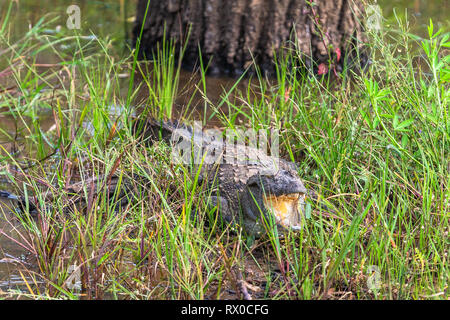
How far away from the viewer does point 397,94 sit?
3.06 meters

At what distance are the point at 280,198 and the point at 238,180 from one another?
32 cm

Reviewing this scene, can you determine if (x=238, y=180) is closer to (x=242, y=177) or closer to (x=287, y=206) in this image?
(x=242, y=177)

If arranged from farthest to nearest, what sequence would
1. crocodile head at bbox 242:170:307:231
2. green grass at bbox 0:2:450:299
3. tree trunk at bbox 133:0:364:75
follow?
tree trunk at bbox 133:0:364:75 < crocodile head at bbox 242:170:307:231 < green grass at bbox 0:2:450:299

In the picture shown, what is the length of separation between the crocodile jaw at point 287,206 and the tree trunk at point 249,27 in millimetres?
2206

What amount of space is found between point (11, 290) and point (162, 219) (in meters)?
Result: 0.62

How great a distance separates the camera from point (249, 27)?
15.8ft

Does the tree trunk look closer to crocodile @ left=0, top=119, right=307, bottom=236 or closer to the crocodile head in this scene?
crocodile @ left=0, top=119, right=307, bottom=236

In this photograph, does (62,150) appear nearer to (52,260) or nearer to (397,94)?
(52,260)

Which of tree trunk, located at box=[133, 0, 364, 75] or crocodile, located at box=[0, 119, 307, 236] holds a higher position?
tree trunk, located at box=[133, 0, 364, 75]

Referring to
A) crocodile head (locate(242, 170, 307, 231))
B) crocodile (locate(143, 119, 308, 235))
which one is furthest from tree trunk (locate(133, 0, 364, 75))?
crocodile head (locate(242, 170, 307, 231))

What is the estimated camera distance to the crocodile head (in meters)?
2.66

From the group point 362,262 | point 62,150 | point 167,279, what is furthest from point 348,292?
point 62,150

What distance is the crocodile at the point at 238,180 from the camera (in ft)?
8.80

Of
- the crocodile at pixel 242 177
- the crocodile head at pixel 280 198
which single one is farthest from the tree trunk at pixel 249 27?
the crocodile head at pixel 280 198
